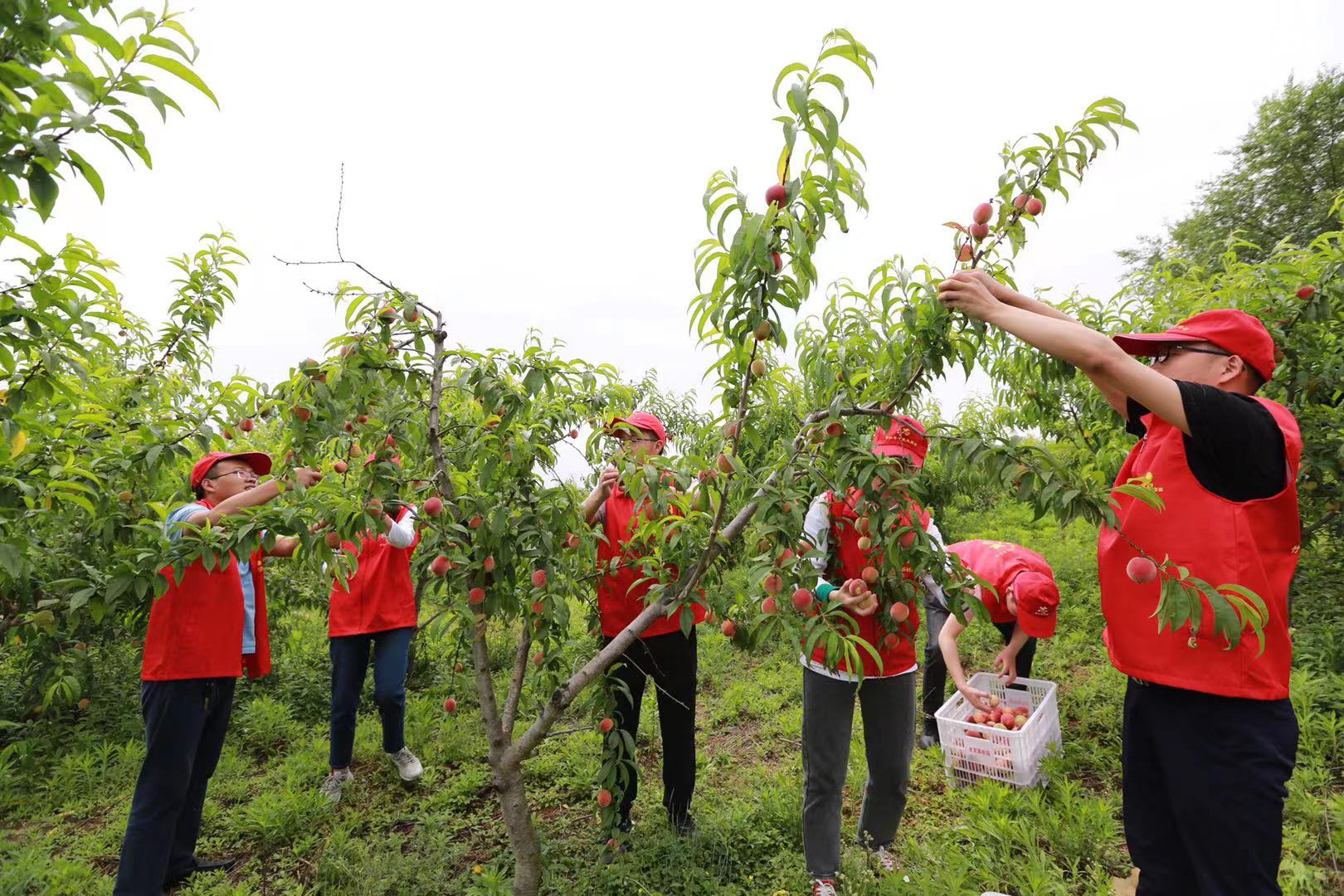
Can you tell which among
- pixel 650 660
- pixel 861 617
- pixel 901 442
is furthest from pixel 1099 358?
pixel 650 660

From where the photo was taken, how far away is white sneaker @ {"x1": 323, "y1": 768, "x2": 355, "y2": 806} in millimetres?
3525

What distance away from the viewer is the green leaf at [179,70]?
3.80 feet

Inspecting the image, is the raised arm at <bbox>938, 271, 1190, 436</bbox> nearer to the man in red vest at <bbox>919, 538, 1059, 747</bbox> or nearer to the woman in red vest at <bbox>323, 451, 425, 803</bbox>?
the man in red vest at <bbox>919, 538, 1059, 747</bbox>

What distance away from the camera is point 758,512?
72.9 inches

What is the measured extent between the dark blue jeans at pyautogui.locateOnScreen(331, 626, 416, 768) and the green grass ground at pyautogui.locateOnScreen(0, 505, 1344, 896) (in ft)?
0.87

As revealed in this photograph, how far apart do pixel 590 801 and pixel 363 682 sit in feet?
4.53

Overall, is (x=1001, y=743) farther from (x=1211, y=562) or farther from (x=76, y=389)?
(x=76, y=389)

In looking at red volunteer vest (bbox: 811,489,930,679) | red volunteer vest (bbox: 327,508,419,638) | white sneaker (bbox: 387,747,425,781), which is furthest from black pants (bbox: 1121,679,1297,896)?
white sneaker (bbox: 387,747,425,781)

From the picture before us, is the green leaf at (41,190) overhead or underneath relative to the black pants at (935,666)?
overhead

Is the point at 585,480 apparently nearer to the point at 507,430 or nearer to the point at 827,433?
the point at 507,430

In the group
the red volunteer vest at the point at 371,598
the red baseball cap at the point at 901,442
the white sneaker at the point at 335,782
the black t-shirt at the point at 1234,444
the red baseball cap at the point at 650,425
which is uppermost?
the red baseball cap at the point at 650,425

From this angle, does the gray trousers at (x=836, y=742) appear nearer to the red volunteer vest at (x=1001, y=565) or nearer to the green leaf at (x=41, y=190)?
the red volunteer vest at (x=1001, y=565)

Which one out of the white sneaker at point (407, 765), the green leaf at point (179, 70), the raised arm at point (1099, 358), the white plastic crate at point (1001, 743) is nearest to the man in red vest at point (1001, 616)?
the white plastic crate at point (1001, 743)

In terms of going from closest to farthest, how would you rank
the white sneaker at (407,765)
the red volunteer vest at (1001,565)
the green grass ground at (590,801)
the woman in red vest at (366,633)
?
1. the green grass ground at (590,801)
2. the red volunteer vest at (1001,565)
3. the woman in red vest at (366,633)
4. the white sneaker at (407,765)
